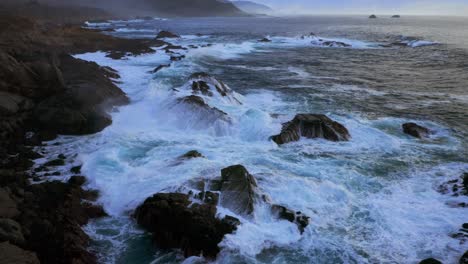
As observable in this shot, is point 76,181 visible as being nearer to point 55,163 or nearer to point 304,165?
point 55,163

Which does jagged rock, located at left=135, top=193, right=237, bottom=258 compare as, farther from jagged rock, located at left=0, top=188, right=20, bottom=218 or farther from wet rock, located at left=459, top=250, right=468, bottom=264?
wet rock, located at left=459, top=250, right=468, bottom=264

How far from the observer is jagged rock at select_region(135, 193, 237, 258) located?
882 centimetres

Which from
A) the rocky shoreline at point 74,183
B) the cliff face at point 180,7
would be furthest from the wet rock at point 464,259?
the cliff face at point 180,7

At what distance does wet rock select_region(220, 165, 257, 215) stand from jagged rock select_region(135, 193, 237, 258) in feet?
1.99

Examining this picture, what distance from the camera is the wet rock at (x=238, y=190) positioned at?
10125 mm

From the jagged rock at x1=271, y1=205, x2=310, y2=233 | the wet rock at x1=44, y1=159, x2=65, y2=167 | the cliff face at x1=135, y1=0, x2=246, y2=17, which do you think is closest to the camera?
the jagged rock at x1=271, y1=205, x2=310, y2=233

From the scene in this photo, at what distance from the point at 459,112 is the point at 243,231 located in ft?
58.2

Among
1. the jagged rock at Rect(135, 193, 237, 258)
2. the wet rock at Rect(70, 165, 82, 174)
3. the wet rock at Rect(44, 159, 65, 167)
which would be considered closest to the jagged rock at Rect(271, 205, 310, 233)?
the jagged rock at Rect(135, 193, 237, 258)

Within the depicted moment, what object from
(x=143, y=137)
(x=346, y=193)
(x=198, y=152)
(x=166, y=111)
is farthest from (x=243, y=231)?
(x=166, y=111)

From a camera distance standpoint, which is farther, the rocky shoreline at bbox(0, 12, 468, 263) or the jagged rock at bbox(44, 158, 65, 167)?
the jagged rock at bbox(44, 158, 65, 167)

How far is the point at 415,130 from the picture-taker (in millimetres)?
16500

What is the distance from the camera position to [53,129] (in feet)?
51.1

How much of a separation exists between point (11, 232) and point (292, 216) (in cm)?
738

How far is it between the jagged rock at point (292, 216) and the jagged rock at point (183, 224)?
149cm
